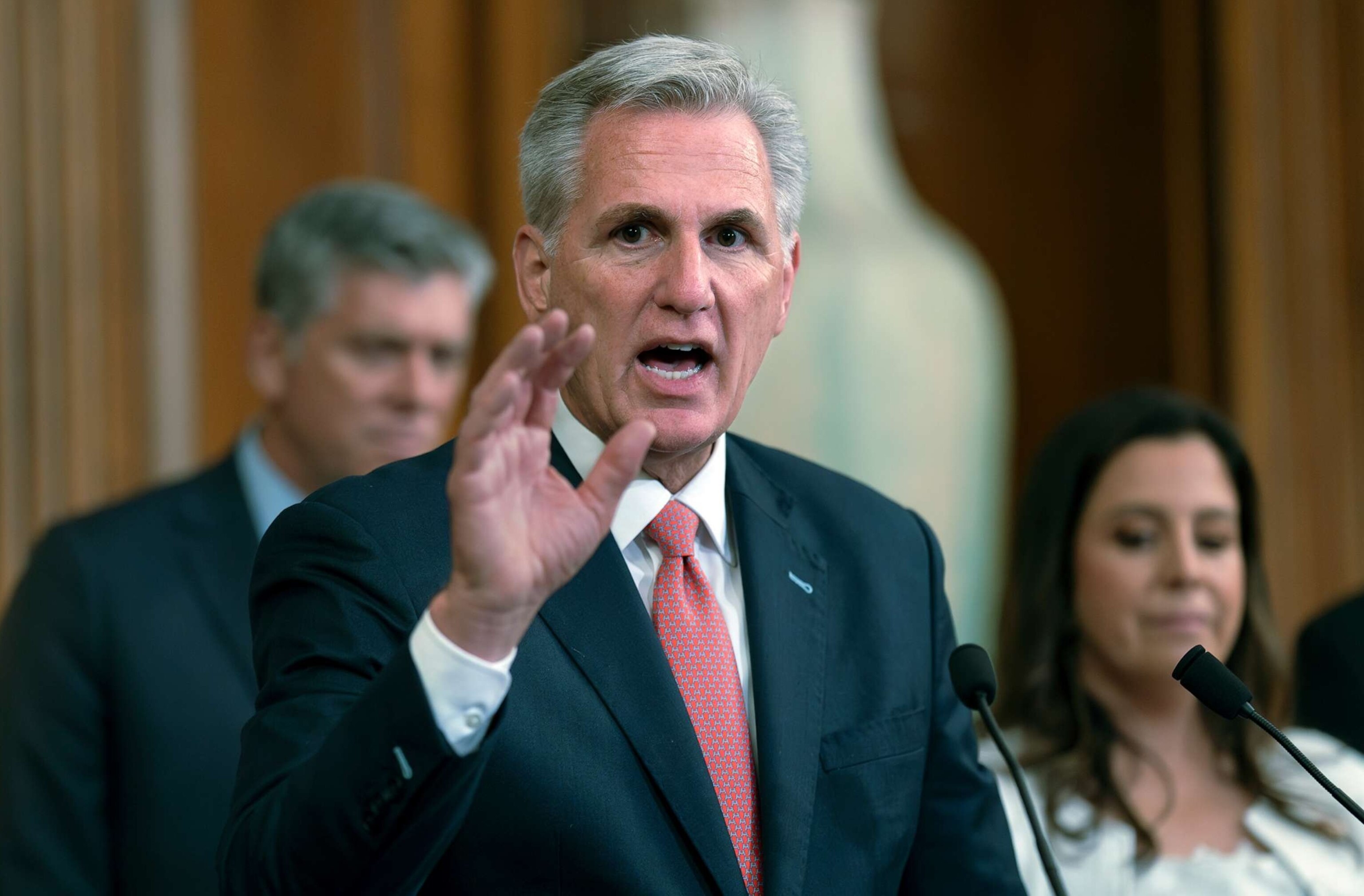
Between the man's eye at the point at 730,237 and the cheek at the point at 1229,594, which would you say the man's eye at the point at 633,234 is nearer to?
the man's eye at the point at 730,237

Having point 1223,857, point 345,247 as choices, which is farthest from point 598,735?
point 345,247

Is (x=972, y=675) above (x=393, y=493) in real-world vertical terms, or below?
below

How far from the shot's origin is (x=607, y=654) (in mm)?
1615

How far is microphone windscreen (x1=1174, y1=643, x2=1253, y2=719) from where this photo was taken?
5.48 ft

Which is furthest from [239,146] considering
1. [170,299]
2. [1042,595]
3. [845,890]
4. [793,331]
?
[845,890]

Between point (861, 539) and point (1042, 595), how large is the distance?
1.13m

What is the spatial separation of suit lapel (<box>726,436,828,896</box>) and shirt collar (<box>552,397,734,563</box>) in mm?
33

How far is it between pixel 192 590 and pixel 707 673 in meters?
1.28

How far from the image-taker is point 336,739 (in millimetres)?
1340

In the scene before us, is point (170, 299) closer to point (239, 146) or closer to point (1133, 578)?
point (239, 146)

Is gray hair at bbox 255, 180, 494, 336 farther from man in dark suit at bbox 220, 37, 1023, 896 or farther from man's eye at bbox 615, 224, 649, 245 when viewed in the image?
man's eye at bbox 615, 224, 649, 245

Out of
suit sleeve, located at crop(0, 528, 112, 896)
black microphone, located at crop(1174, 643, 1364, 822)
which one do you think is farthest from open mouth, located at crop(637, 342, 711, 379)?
suit sleeve, located at crop(0, 528, 112, 896)

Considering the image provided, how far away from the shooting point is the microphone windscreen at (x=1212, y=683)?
1.67 metres

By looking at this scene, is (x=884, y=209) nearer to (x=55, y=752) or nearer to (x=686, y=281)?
(x=55, y=752)
